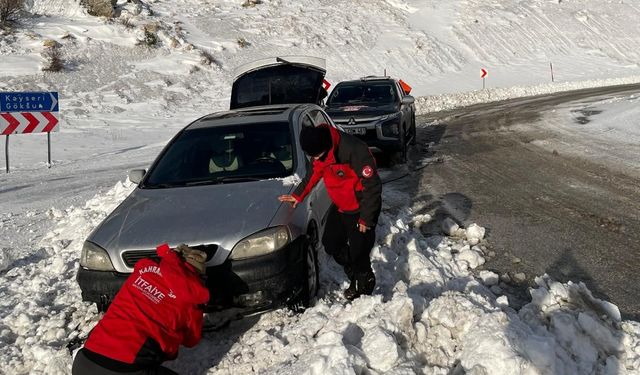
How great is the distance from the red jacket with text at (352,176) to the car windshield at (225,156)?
589 mm

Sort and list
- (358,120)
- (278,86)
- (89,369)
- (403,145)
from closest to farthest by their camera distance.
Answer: (89,369) → (278,86) → (358,120) → (403,145)

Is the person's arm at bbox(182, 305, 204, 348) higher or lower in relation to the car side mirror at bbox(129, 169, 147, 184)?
lower

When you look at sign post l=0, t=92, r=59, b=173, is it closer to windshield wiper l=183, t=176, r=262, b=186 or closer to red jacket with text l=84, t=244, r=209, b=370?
windshield wiper l=183, t=176, r=262, b=186

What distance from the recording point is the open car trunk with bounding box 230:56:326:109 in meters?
9.59

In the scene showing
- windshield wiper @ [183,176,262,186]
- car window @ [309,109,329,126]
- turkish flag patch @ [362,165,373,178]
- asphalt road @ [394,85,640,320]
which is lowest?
asphalt road @ [394,85,640,320]

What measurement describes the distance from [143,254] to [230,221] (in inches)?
25.2

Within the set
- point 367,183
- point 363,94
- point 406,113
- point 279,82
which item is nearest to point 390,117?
point 406,113

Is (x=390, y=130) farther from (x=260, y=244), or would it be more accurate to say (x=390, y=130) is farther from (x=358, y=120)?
(x=260, y=244)

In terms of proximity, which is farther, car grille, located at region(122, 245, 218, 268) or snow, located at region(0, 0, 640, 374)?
car grille, located at region(122, 245, 218, 268)

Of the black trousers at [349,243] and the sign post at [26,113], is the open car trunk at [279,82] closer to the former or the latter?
the sign post at [26,113]

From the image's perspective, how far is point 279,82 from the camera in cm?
959

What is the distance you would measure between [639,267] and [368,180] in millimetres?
2786

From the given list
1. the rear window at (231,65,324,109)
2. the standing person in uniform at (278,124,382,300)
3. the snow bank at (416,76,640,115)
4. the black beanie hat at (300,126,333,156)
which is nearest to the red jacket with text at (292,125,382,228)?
the standing person in uniform at (278,124,382,300)

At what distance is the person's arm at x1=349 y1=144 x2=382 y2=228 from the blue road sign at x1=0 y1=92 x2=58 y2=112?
927 centimetres
